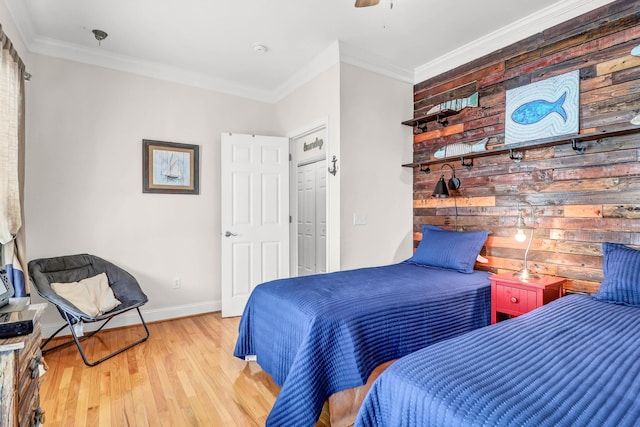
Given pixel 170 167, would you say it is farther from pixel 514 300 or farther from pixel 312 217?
pixel 514 300

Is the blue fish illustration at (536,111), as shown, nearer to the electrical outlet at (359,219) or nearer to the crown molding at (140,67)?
the electrical outlet at (359,219)

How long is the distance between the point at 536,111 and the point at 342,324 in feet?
7.47

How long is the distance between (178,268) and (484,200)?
3.13 m

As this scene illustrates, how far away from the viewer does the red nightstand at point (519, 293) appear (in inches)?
90.4

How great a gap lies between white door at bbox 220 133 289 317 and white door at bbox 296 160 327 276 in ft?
2.20

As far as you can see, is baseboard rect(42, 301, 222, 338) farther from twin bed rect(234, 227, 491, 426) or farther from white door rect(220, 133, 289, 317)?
twin bed rect(234, 227, 491, 426)

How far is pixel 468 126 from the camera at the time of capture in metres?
3.17

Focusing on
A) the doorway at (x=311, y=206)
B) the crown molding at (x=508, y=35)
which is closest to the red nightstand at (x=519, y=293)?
the crown molding at (x=508, y=35)

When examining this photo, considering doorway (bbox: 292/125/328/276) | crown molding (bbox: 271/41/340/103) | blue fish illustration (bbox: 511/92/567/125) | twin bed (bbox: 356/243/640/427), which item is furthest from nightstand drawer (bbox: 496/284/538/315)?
crown molding (bbox: 271/41/340/103)

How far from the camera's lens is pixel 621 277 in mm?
1960

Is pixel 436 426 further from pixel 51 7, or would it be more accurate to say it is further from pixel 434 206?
pixel 51 7

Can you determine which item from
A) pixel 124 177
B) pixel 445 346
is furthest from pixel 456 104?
pixel 124 177

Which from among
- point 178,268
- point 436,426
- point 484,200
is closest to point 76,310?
point 178,268

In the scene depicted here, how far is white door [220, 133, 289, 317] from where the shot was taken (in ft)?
12.2
